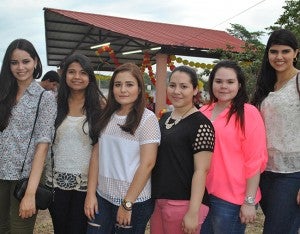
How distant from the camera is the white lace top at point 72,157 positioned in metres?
2.53

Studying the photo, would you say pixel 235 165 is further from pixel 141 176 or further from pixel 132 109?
pixel 132 109

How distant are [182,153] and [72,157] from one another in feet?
2.58

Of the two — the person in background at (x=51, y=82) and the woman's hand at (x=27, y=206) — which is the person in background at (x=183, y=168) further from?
the person in background at (x=51, y=82)

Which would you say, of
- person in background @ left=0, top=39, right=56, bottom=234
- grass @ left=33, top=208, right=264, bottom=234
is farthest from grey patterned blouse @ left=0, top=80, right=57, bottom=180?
grass @ left=33, top=208, right=264, bottom=234

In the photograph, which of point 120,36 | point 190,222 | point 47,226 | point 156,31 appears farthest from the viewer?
point 156,31

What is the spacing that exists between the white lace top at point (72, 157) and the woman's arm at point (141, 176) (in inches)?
17.4

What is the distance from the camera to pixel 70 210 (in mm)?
2562

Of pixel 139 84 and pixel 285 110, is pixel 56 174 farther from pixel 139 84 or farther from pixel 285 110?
pixel 285 110

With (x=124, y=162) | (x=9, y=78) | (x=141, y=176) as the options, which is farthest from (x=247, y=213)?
(x=9, y=78)

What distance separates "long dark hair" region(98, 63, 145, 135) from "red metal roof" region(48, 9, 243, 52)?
8077 mm

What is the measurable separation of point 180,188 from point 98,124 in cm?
66

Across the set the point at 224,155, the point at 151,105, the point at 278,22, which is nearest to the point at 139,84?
the point at 224,155

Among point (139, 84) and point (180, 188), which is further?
point (139, 84)

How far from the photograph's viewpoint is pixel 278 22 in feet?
31.6
